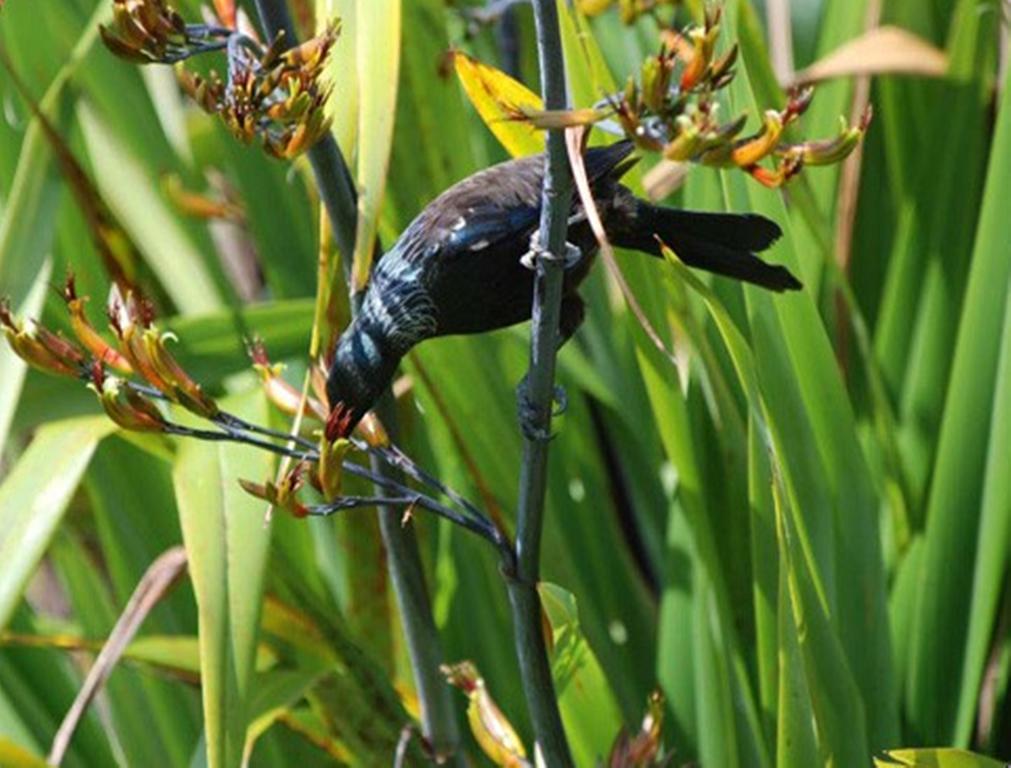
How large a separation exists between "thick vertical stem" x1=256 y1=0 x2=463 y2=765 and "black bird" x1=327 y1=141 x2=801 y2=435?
0.14 ft

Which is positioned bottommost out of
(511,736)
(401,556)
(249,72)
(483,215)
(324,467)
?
(511,736)

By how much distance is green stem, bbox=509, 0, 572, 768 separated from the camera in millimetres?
843

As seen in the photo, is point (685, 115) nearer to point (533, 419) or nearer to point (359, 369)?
point (533, 419)

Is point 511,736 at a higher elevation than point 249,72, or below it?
below

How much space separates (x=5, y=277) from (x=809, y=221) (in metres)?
0.60

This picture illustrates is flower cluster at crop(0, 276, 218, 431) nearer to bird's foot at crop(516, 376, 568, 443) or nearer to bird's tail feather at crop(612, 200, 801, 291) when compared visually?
bird's foot at crop(516, 376, 568, 443)

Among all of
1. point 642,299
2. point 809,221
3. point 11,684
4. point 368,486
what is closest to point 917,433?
point 809,221

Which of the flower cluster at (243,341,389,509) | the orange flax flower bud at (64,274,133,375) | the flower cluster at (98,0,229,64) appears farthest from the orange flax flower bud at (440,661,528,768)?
the flower cluster at (98,0,229,64)

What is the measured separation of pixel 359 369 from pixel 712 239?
0.25 metres

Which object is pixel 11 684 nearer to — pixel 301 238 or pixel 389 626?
pixel 389 626

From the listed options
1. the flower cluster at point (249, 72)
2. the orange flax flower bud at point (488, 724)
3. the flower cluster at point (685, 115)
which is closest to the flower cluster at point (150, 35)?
the flower cluster at point (249, 72)

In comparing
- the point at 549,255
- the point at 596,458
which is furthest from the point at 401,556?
the point at 596,458

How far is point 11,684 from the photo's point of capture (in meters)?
1.54

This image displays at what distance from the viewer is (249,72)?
935mm
